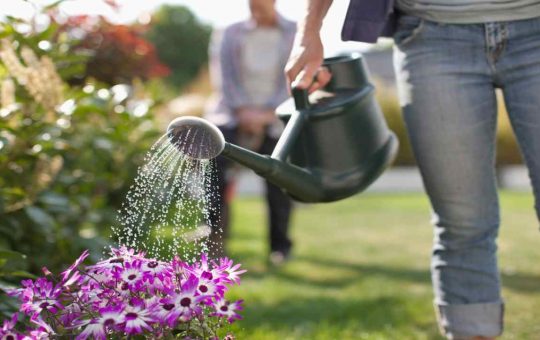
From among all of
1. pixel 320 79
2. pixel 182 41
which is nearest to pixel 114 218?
Result: pixel 320 79

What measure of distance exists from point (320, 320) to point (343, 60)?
1.23 m

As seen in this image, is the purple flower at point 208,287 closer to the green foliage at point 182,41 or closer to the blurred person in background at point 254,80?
the blurred person in background at point 254,80

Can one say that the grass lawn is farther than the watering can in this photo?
Yes

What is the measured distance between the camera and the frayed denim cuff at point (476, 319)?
2029mm

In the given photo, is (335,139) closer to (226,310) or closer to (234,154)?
(234,154)

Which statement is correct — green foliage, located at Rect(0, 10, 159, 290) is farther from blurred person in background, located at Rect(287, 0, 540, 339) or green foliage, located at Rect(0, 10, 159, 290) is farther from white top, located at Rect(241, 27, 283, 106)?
white top, located at Rect(241, 27, 283, 106)

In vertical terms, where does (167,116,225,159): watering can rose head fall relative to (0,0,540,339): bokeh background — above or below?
above

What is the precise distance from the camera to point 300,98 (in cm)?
196

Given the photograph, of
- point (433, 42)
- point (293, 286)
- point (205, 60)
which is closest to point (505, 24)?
point (433, 42)

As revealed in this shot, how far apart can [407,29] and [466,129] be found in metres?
0.29

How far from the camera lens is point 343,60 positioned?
6.98 feet

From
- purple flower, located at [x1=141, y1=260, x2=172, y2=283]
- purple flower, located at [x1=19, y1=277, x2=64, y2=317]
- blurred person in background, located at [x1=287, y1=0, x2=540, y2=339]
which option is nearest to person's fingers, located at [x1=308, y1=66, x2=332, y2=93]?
blurred person in background, located at [x1=287, y1=0, x2=540, y2=339]

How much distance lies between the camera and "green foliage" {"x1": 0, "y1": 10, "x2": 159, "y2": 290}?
94.0 inches

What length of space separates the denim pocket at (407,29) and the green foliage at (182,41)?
41.5 meters
